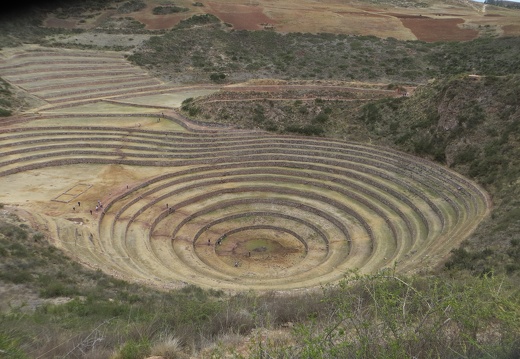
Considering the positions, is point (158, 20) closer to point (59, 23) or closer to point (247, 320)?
point (59, 23)

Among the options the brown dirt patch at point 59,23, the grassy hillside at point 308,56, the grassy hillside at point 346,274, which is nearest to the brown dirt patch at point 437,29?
the grassy hillside at point 308,56

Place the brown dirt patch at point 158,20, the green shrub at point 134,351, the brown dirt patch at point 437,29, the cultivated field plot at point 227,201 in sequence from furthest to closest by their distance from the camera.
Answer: the brown dirt patch at point 158,20 < the brown dirt patch at point 437,29 < the cultivated field plot at point 227,201 < the green shrub at point 134,351

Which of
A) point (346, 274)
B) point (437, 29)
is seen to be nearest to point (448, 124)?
point (346, 274)

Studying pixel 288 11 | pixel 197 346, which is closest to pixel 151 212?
pixel 197 346

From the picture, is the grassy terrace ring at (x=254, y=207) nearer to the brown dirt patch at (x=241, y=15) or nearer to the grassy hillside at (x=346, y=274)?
the grassy hillside at (x=346, y=274)

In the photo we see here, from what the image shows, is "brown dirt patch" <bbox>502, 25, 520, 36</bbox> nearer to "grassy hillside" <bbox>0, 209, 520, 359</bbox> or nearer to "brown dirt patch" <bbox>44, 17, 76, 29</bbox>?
"grassy hillside" <bbox>0, 209, 520, 359</bbox>

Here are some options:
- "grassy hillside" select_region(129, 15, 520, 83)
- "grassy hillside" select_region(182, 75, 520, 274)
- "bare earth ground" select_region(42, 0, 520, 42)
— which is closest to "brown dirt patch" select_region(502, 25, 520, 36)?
"bare earth ground" select_region(42, 0, 520, 42)

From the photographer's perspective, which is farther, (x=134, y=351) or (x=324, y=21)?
(x=324, y=21)
